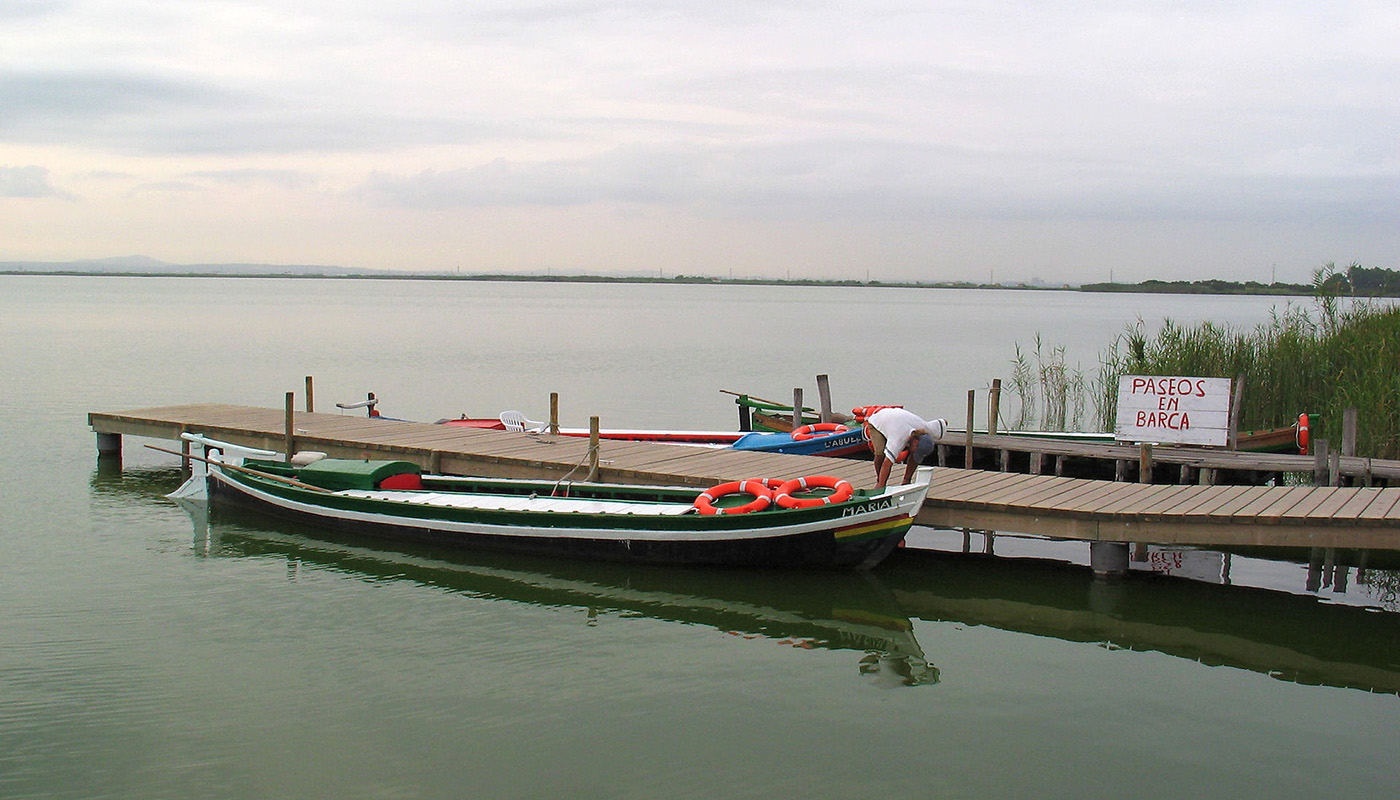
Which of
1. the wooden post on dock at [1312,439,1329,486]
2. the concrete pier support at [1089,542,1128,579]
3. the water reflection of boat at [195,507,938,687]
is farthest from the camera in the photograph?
the wooden post on dock at [1312,439,1329,486]

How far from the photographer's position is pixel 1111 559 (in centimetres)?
1098

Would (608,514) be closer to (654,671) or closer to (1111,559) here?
(654,671)

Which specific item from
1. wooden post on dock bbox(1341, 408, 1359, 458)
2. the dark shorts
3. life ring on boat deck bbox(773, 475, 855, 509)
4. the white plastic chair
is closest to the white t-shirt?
the dark shorts

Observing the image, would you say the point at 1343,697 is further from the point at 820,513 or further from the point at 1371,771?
the point at 820,513

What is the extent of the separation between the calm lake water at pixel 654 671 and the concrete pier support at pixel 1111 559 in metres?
0.17

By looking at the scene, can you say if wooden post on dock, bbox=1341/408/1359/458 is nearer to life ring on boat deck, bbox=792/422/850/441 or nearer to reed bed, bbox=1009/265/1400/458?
A: reed bed, bbox=1009/265/1400/458

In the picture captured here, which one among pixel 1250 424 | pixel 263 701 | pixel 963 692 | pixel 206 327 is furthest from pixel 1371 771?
pixel 206 327

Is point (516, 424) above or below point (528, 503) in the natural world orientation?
above

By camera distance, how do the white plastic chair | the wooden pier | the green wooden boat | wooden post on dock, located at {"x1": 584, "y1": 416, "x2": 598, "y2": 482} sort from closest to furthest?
the wooden pier < the green wooden boat < wooden post on dock, located at {"x1": 584, "y1": 416, "x2": 598, "y2": 482} < the white plastic chair

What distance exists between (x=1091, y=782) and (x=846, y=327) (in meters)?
70.0

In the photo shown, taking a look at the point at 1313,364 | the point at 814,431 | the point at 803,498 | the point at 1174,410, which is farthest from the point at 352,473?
the point at 1313,364

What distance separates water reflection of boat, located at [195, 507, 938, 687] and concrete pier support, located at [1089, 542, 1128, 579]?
2191 mm

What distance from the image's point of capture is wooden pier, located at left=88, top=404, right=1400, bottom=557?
9805 millimetres

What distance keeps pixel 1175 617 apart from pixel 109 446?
53.0 ft
